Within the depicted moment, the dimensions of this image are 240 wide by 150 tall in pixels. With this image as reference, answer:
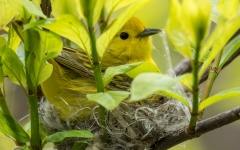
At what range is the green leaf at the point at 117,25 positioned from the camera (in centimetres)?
74

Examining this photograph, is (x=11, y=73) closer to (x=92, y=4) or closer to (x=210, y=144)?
(x=92, y=4)

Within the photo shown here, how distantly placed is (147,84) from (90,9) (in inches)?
8.4

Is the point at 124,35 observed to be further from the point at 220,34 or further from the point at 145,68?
the point at 220,34

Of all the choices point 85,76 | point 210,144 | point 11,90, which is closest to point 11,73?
point 85,76

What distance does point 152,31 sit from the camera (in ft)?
5.38

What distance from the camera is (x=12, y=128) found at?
92cm

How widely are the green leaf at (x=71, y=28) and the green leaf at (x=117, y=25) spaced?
0.08ft

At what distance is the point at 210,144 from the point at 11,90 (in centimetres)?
153

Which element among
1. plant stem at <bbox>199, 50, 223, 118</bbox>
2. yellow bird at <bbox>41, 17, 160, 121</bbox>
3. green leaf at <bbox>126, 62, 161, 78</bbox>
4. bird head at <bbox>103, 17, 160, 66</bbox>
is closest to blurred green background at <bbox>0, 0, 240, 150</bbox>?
bird head at <bbox>103, 17, 160, 66</bbox>

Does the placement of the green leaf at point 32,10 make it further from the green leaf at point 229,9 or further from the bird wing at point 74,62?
the bird wing at point 74,62

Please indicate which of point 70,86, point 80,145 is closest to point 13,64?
point 80,145

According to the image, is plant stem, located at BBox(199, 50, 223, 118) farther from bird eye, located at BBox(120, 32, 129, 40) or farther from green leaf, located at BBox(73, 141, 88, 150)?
bird eye, located at BBox(120, 32, 129, 40)

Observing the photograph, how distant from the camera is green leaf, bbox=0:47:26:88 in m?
0.88

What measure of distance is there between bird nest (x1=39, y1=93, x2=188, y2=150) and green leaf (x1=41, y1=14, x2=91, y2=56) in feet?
1.14
